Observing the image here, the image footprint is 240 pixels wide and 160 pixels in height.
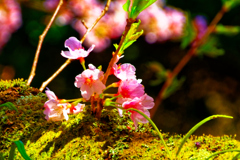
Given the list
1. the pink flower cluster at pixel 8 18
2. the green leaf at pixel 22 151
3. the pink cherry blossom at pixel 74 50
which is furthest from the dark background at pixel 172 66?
the green leaf at pixel 22 151

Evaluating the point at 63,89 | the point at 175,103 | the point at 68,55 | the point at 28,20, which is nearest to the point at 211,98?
the point at 175,103

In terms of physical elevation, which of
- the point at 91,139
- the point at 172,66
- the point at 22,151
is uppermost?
the point at 172,66

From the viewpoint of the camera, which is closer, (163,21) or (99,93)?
(99,93)

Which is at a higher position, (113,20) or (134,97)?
(113,20)

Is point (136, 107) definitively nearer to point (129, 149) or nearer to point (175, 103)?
point (129, 149)

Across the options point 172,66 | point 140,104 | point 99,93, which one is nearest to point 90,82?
point 99,93

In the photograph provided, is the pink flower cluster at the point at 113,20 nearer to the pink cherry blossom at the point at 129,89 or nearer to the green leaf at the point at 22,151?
the pink cherry blossom at the point at 129,89

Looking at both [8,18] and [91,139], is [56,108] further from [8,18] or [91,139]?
[8,18]
